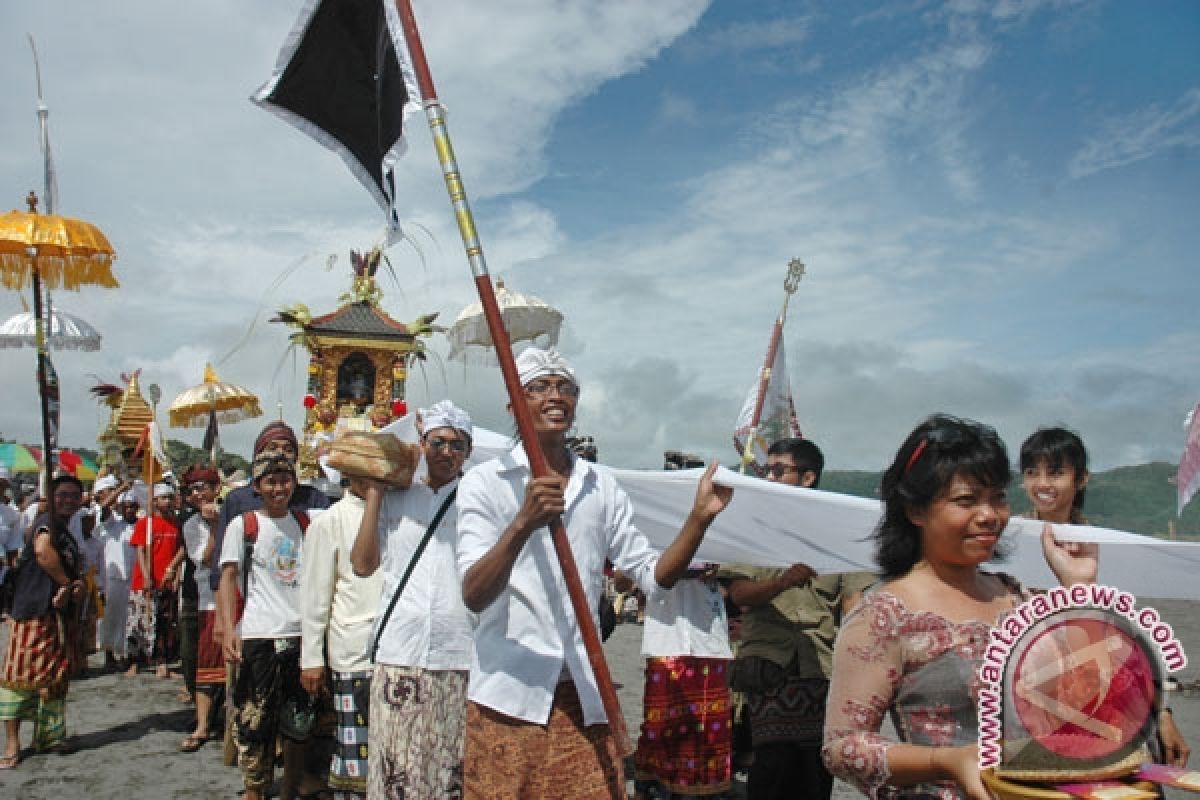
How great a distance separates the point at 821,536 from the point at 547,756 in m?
1.40

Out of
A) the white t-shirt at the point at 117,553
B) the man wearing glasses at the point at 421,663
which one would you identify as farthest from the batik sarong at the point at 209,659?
the white t-shirt at the point at 117,553

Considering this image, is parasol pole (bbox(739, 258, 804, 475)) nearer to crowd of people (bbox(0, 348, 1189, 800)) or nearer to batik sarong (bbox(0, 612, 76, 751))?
crowd of people (bbox(0, 348, 1189, 800))

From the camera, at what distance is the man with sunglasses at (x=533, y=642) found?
2.75 metres

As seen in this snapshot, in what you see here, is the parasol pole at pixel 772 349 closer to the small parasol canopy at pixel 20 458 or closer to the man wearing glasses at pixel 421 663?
the man wearing glasses at pixel 421 663

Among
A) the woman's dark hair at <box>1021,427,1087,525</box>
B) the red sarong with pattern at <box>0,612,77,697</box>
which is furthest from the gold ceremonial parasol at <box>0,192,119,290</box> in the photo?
the woman's dark hair at <box>1021,427,1087,525</box>

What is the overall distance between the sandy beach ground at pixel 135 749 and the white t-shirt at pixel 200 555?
1.06 metres

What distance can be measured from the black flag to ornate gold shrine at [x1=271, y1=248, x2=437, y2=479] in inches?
1076

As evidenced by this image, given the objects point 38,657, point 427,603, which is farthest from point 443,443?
point 38,657

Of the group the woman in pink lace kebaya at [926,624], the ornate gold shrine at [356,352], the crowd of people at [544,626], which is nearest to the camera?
the woman in pink lace kebaya at [926,624]

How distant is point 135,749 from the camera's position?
7.04 m

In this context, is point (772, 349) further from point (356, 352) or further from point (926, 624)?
point (356, 352)

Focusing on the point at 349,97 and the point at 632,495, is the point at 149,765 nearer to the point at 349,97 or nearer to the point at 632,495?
the point at 632,495

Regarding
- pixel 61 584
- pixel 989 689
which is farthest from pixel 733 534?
pixel 61 584

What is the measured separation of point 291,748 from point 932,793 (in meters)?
4.23
